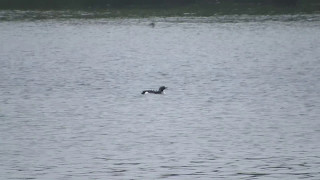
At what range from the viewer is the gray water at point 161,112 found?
68.7ft

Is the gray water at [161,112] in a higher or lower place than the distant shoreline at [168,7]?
higher

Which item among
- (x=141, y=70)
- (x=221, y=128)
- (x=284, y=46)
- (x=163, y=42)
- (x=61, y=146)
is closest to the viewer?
(x=61, y=146)

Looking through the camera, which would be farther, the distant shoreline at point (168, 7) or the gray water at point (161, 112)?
the distant shoreline at point (168, 7)

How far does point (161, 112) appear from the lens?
29.7m

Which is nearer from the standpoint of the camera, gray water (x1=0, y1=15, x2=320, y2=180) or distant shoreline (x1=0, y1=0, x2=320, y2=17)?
gray water (x1=0, y1=15, x2=320, y2=180)

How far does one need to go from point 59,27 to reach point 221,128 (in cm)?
6000

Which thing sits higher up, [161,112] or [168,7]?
[161,112]

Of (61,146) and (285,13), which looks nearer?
(61,146)

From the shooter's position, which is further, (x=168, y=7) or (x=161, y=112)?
(x=168, y=7)

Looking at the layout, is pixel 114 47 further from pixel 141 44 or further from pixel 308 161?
pixel 308 161

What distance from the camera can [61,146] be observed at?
23.3 meters

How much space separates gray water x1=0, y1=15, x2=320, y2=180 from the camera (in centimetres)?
2094

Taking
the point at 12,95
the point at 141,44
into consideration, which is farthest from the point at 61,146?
the point at 141,44

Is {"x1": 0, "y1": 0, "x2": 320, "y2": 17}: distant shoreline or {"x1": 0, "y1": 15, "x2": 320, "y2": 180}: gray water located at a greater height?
{"x1": 0, "y1": 15, "x2": 320, "y2": 180}: gray water
